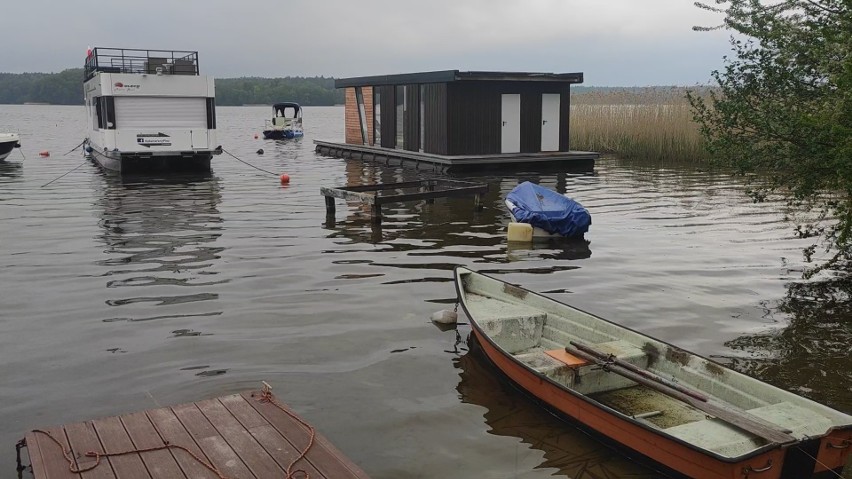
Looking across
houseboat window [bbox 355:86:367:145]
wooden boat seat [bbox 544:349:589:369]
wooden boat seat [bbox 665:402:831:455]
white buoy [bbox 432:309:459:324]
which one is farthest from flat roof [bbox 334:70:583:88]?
wooden boat seat [bbox 665:402:831:455]

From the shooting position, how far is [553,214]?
1474 centimetres

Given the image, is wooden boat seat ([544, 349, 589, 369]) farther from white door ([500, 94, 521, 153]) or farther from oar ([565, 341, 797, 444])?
white door ([500, 94, 521, 153])

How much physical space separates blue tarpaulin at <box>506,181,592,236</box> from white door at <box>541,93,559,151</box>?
13.2m

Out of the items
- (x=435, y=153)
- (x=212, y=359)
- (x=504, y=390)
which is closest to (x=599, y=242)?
(x=504, y=390)

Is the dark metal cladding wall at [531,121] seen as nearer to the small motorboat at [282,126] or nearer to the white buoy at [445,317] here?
the white buoy at [445,317]

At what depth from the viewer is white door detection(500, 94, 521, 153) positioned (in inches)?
1069

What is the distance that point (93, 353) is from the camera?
328 inches

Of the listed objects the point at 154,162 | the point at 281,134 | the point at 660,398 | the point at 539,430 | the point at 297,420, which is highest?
the point at 281,134

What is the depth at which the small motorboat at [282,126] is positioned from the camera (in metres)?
50.7

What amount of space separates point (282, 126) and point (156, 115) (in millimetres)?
25948

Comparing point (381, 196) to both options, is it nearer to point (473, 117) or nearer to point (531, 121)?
point (473, 117)

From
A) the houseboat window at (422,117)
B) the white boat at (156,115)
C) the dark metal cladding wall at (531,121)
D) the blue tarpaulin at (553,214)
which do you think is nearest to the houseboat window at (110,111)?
the white boat at (156,115)

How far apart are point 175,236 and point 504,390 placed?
Answer: 950cm

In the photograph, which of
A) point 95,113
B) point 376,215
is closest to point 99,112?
point 95,113
